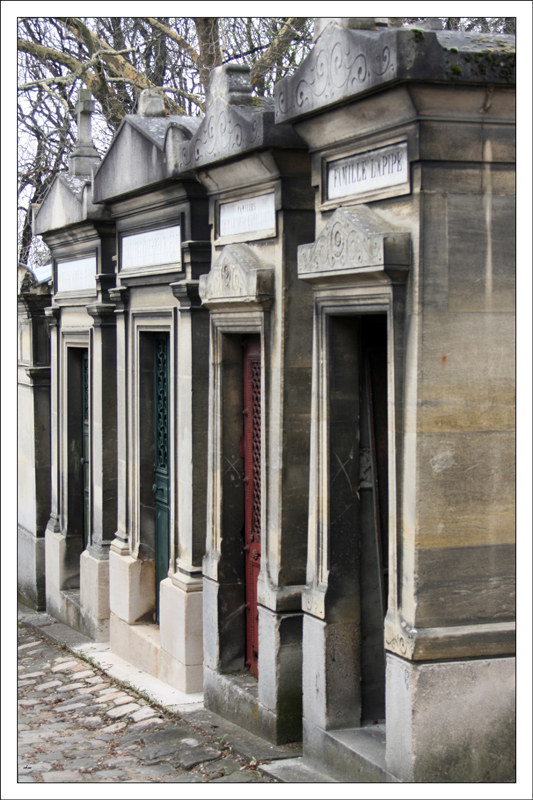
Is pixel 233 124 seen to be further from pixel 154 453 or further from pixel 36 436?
pixel 36 436

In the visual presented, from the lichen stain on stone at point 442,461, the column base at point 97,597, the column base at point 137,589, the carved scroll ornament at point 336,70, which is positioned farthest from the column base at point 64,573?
the lichen stain on stone at point 442,461

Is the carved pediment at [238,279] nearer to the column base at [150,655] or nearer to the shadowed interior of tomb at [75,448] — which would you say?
the column base at [150,655]

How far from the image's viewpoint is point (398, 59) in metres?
4.78

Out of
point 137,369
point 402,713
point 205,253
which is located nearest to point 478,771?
point 402,713

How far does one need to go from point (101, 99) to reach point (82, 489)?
912 cm

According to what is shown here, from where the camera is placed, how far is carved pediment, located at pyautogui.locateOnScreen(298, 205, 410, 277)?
16.4ft

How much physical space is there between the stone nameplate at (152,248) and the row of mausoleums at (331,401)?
0.03 m

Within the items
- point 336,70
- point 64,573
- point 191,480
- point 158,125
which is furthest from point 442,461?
point 64,573

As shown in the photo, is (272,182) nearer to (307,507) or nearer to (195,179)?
(195,179)

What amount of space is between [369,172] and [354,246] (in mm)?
407

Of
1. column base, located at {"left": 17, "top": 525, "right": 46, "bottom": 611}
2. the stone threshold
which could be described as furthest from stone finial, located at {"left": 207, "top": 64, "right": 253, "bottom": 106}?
column base, located at {"left": 17, "top": 525, "right": 46, "bottom": 611}

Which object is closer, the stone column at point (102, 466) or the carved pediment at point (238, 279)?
the carved pediment at point (238, 279)

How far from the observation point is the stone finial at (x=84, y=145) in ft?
36.0

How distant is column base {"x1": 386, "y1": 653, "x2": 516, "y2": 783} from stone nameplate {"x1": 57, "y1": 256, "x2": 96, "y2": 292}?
6.05 m
